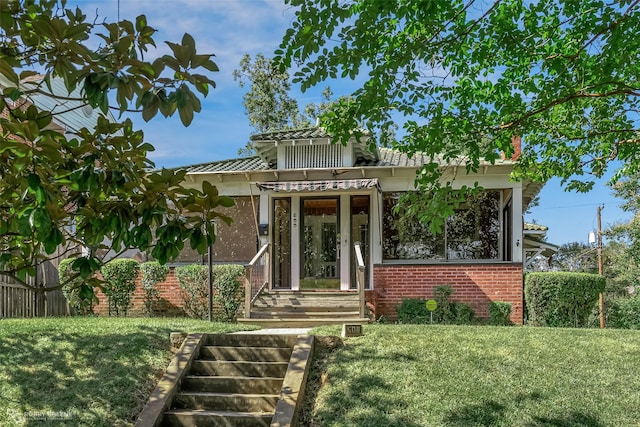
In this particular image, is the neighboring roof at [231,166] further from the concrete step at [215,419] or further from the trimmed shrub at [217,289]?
the concrete step at [215,419]

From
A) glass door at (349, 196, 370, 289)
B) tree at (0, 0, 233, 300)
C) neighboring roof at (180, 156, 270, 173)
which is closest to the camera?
tree at (0, 0, 233, 300)

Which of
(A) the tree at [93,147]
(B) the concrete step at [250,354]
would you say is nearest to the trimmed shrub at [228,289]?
(B) the concrete step at [250,354]

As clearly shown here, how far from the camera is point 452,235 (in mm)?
14102

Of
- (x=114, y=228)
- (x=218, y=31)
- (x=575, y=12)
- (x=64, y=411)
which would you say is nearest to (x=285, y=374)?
(x=64, y=411)

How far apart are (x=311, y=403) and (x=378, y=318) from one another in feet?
22.3

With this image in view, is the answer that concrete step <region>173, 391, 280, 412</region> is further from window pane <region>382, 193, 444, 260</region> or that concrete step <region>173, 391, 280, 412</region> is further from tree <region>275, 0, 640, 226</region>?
window pane <region>382, 193, 444, 260</region>

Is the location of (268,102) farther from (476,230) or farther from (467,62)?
(467,62)

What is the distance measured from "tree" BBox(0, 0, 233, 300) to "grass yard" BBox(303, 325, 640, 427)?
12.3 ft

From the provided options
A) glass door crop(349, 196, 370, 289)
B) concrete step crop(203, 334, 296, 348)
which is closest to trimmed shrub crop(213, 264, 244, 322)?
glass door crop(349, 196, 370, 289)

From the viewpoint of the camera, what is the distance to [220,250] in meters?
15.3

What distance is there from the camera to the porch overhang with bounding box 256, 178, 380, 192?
13.0 meters

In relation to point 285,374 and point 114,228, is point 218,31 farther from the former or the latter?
point 285,374

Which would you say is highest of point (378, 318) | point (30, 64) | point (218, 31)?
point (218, 31)

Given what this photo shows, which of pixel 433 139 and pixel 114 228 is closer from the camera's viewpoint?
pixel 114 228
